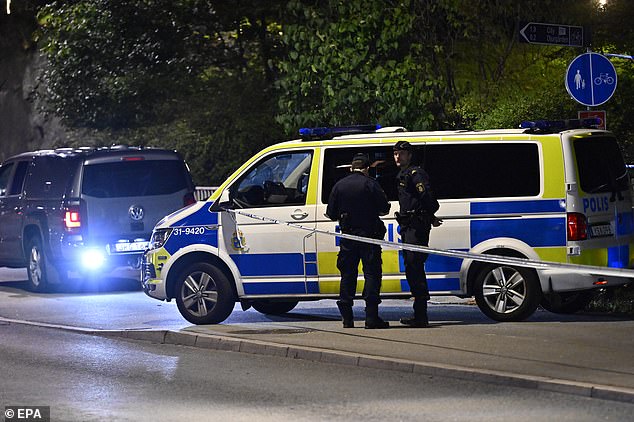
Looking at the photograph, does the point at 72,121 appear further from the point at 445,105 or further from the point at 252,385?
the point at 252,385

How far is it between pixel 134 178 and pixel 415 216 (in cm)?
675

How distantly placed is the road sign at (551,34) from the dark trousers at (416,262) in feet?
12.6

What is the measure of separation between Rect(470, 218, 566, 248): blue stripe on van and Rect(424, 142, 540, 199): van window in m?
0.28

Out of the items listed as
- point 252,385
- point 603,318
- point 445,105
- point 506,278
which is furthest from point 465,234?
point 445,105

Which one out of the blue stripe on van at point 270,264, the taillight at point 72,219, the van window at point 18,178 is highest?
the van window at point 18,178

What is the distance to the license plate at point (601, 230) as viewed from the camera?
14211 mm

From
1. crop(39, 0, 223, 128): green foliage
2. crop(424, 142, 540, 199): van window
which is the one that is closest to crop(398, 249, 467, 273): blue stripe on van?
crop(424, 142, 540, 199): van window

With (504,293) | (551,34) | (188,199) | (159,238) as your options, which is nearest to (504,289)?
(504,293)

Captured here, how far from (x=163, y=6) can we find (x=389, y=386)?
2189 cm

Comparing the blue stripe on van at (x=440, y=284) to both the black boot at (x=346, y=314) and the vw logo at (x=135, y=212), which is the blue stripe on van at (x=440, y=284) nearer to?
the black boot at (x=346, y=314)

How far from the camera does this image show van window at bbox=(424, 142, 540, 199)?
14.3 m

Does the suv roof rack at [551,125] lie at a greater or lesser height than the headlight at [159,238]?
greater

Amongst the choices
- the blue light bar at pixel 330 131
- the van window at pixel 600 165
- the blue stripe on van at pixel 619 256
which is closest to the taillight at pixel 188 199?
the blue light bar at pixel 330 131

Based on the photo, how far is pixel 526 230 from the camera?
14.2 metres
